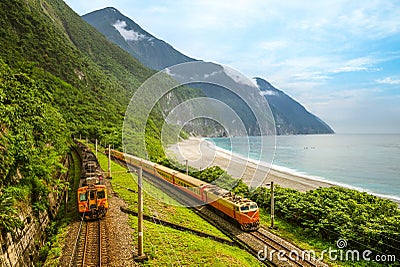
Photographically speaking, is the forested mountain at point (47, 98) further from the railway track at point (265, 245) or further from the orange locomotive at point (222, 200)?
the railway track at point (265, 245)

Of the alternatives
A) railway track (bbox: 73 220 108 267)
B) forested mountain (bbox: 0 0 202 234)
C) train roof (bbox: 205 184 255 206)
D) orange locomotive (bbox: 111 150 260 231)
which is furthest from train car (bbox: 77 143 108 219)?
train roof (bbox: 205 184 255 206)

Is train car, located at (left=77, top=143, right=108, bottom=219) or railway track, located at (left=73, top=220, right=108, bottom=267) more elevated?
train car, located at (left=77, top=143, right=108, bottom=219)

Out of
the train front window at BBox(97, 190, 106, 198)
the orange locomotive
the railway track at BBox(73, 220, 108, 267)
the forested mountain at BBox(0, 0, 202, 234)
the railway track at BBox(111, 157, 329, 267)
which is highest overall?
the forested mountain at BBox(0, 0, 202, 234)

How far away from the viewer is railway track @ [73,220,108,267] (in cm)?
1153

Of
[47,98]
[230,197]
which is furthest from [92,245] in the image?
[47,98]

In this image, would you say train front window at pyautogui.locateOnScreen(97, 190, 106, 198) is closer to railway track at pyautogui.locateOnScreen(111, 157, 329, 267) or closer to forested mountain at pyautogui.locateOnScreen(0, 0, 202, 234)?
forested mountain at pyautogui.locateOnScreen(0, 0, 202, 234)

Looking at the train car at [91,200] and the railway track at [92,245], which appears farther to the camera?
the train car at [91,200]

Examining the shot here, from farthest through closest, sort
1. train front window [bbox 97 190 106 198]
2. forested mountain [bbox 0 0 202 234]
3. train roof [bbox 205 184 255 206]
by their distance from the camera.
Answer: train roof [bbox 205 184 255 206] → train front window [bbox 97 190 106 198] → forested mountain [bbox 0 0 202 234]

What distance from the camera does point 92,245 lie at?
13008 mm

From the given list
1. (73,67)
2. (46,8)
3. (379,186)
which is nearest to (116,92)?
(73,67)

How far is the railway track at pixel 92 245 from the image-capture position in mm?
11531

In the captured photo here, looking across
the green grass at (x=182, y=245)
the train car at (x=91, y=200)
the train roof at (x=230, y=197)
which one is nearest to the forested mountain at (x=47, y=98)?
the train car at (x=91, y=200)

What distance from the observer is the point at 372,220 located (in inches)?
661

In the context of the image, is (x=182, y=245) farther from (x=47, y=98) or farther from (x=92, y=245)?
(x=47, y=98)
